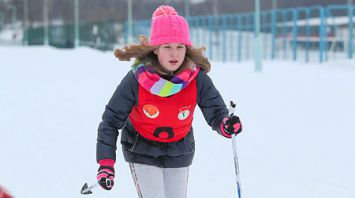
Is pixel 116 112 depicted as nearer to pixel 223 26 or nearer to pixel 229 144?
pixel 229 144

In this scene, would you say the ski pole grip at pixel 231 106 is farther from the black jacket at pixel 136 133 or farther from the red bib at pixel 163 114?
the red bib at pixel 163 114

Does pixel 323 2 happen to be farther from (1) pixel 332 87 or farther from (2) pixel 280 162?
(2) pixel 280 162

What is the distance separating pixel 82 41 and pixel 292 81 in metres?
36.5

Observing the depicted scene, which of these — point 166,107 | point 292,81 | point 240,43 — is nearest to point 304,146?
point 166,107

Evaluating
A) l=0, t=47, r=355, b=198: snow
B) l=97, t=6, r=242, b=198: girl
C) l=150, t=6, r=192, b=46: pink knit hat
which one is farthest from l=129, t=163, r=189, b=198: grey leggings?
l=0, t=47, r=355, b=198: snow

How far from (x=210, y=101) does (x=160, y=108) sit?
0.28 metres

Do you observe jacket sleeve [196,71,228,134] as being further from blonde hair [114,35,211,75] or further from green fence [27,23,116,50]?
green fence [27,23,116,50]

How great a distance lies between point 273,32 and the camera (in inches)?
862

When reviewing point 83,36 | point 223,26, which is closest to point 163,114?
point 223,26

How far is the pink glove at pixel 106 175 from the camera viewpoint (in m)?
2.70

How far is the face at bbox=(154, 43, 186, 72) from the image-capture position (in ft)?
9.30

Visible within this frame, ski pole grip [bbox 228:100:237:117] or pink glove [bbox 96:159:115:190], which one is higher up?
ski pole grip [bbox 228:100:237:117]

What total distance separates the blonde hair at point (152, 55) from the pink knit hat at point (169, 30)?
0.05 m

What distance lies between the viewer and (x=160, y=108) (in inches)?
114
